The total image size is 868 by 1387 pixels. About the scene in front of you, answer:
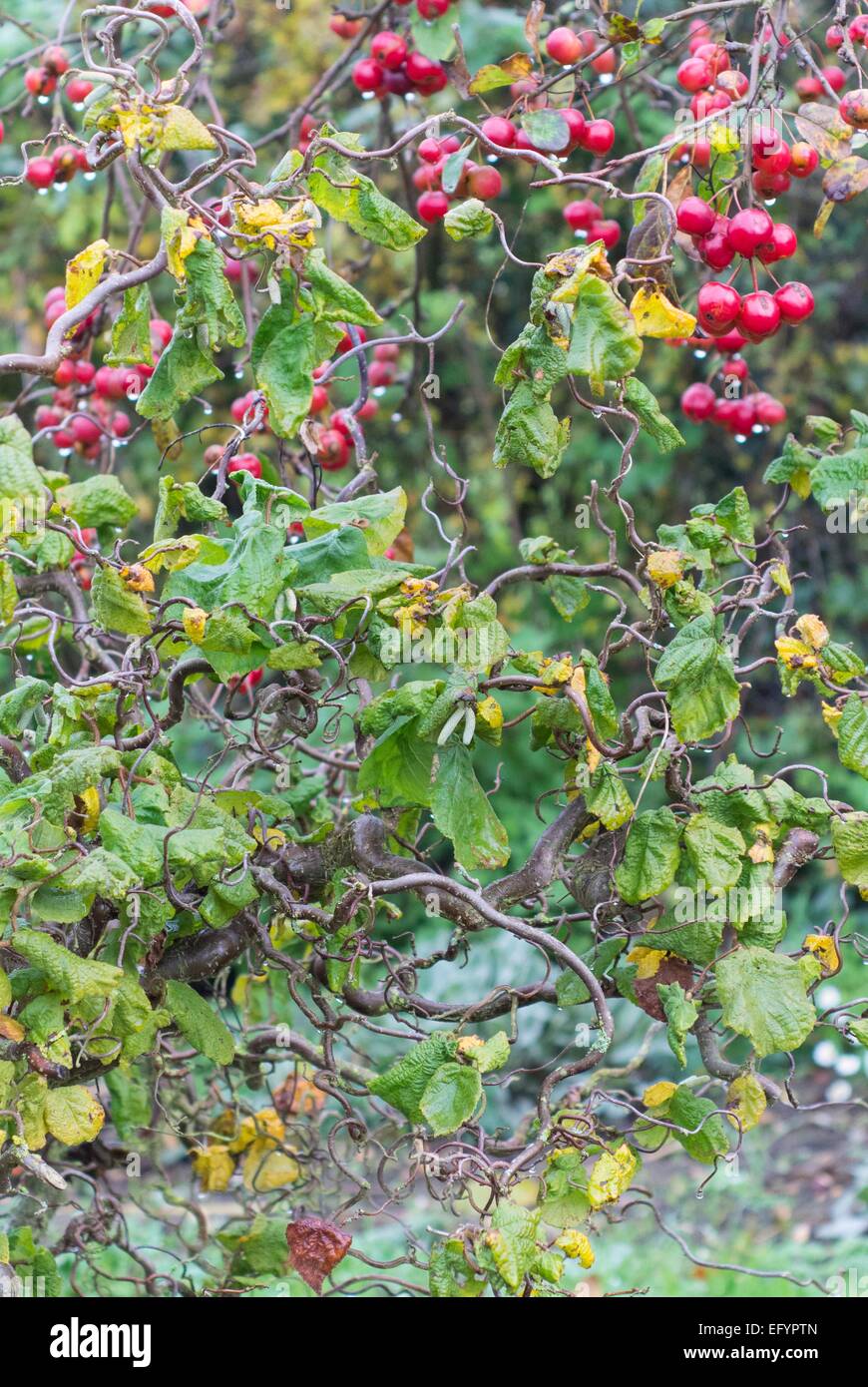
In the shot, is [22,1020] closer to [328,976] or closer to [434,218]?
[328,976]

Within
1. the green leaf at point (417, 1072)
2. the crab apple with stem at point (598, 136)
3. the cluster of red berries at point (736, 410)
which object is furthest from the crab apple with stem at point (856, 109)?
the green leaf at point (417, 1072)

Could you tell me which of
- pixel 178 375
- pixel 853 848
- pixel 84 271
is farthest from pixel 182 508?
pixel 853 848

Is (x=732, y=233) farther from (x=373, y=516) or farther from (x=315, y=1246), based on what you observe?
(x=315, y=1246)

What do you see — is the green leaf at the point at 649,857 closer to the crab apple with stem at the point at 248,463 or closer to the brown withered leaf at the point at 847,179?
the crab apple with stem at the point at 248,463

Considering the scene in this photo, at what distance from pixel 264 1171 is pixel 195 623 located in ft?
2.70

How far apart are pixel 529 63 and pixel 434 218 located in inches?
7.5

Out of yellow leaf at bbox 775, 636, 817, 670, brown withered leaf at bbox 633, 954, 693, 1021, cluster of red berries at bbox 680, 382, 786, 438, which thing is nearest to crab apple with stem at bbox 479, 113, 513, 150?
cluster of red berries at bbox 680, 382, 786, 438

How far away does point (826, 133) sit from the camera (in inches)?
55.0

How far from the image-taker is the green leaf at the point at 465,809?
3.94 feet

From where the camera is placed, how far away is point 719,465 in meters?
3.87

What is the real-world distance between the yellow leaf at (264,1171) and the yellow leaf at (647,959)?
0.59 metres

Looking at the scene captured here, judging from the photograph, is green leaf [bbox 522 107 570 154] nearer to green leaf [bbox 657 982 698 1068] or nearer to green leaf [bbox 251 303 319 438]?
green leaf [bbox 251 303 319 438]

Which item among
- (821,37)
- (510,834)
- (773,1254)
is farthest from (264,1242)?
(821,37)
